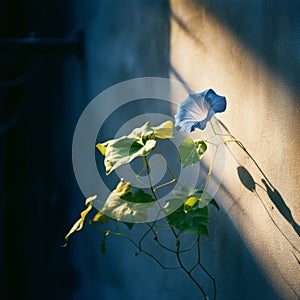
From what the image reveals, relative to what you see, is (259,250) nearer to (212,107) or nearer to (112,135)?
(212,107)

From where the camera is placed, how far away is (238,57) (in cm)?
157

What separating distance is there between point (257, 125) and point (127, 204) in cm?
43

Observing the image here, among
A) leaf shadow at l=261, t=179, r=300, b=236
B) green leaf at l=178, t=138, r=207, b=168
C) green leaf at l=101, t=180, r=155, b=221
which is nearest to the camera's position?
leaf shadow at l=261, t=179, r=300, b=236

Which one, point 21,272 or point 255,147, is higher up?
point 255,147

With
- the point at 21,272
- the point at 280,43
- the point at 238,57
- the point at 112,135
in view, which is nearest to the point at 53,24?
the point at 112,135

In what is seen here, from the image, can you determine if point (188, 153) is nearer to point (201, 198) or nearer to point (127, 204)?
point (201, 198)

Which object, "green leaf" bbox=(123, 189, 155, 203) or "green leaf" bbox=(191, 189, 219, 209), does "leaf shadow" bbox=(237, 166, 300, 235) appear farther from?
"green leaf" bbox=(123, 189, 155, 203)

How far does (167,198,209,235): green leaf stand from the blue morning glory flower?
0.22m

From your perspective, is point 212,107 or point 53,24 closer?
point 212,107

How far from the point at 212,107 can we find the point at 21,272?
2.77 metres

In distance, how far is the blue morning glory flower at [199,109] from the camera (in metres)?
1.36

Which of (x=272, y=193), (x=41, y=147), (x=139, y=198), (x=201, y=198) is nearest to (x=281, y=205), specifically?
(x=272, y=193)

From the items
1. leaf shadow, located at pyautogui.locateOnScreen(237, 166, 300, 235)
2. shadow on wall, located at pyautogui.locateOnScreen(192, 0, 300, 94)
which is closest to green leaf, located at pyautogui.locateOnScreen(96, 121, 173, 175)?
leaf shadow, located at pyautogui.locateOnScreen(237, 166, 300, 235)

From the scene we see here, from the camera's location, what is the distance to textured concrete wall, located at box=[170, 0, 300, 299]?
4.34ft
